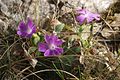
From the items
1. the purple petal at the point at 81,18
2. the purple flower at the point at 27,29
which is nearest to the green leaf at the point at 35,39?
the purple flower at the point at 27,29

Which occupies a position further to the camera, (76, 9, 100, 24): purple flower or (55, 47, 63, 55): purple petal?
(76, 9, 100, 24): purple flower

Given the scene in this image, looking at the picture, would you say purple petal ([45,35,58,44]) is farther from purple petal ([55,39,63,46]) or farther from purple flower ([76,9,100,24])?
purple flower ([76,9,100,24])

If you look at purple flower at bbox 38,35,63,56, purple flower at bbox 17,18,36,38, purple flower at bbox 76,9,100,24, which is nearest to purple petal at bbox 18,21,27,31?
purple flower at bbox 17,18,36,38

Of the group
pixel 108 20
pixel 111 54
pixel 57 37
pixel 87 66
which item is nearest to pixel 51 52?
pixel 57 37

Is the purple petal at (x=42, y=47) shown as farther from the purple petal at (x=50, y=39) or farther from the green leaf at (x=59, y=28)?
the green leaf at (x=59, y=28)

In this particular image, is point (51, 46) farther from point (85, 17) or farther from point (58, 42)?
point (85, 17)

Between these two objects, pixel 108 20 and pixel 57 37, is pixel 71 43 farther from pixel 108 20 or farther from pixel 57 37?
pixel 108 20

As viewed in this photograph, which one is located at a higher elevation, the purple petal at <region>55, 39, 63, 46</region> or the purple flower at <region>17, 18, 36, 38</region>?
the purple flower at <region>17, 18, 36, 38</region>

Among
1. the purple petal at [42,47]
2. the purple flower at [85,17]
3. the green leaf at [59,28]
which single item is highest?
the purple flower at [85,17]
